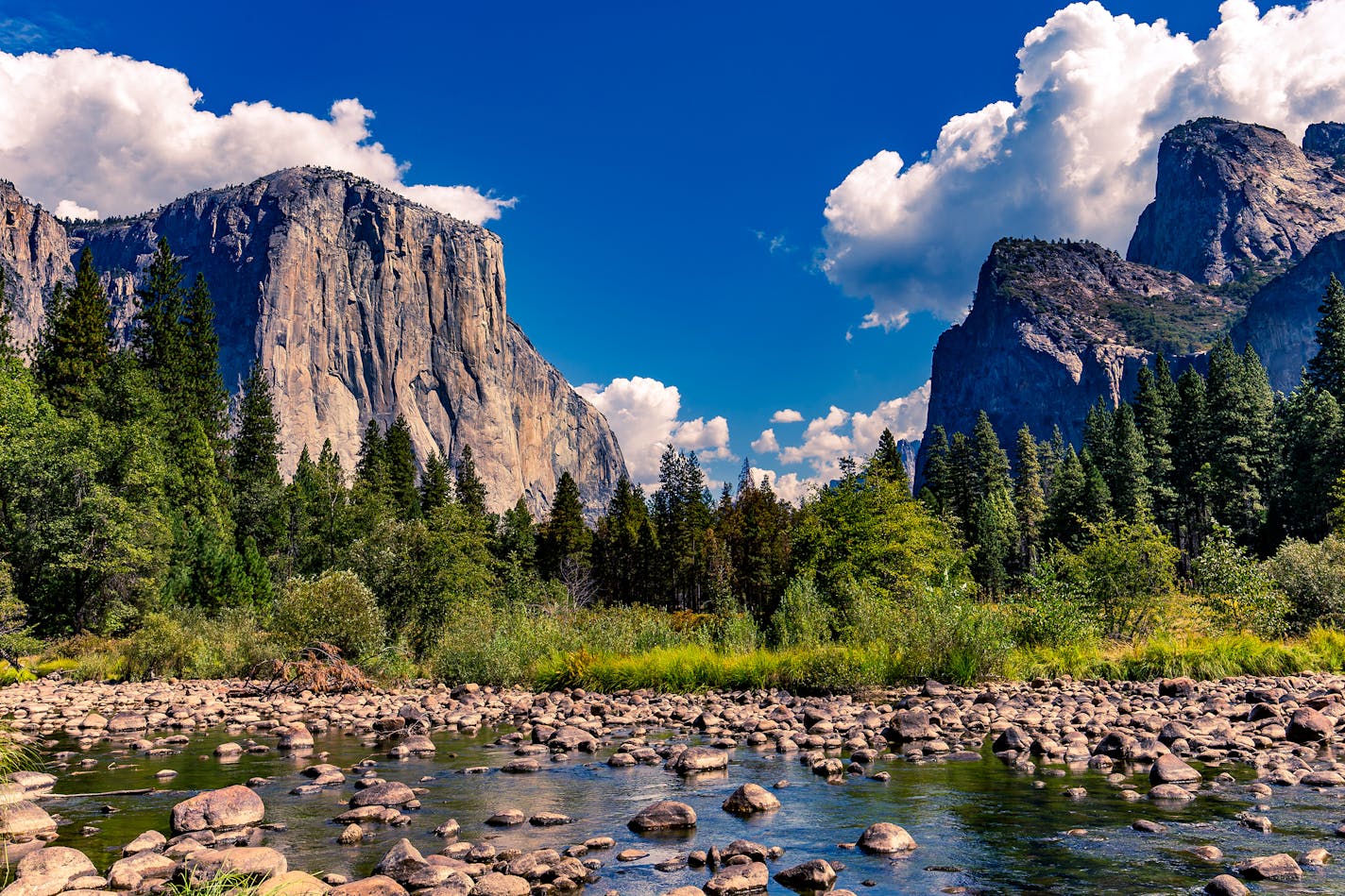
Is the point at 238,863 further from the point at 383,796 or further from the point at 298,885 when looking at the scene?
the point at 383,796

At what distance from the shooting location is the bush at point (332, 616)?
76.3ft

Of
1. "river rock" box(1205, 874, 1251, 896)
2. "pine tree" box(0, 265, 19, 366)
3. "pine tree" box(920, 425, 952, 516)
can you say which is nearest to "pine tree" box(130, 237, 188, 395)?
"pine tree" box(0, 265, 19, 366)

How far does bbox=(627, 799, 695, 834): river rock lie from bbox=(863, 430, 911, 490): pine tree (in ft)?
78.2

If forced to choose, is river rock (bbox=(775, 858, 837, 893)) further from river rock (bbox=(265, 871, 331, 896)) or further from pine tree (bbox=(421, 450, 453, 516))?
pine tree (bbox=(421, 450, 453, 516))

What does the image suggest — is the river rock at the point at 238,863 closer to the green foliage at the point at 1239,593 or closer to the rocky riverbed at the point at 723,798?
the rocky riverbed at the point at 723,798

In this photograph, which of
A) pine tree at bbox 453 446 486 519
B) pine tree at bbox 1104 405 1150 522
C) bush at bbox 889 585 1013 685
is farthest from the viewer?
pine tree at bbox 453 446 486 519

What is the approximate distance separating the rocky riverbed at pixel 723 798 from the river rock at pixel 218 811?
30 millimetres

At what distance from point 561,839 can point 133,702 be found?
1800 cm

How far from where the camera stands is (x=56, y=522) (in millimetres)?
31859

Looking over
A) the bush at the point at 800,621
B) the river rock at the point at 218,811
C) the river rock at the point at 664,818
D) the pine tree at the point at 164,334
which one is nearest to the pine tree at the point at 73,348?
the pine tree at the point at 164,334

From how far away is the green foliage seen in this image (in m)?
20.9

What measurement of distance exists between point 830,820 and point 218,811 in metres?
6.47

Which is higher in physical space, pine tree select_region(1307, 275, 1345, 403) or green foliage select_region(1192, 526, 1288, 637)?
pine tree select_region(1307, 275, 1345, 403)

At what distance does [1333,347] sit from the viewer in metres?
62.4
